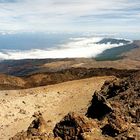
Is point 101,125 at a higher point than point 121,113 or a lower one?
lower

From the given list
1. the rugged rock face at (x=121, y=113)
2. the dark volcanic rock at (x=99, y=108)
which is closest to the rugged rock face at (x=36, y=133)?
the rugged rock face at (x=121, y=113)

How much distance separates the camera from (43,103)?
33.5 metres

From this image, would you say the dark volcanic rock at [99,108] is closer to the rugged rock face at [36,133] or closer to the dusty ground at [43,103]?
the rugged rock face at [36,133]

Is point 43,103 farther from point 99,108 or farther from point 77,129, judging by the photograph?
point 77,129

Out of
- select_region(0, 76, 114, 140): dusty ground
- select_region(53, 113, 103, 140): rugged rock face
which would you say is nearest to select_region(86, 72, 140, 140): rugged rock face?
select_region(53, 113, 103, 140): rugged rock face

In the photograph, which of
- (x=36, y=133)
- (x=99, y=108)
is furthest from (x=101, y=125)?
(x=36, y=133)

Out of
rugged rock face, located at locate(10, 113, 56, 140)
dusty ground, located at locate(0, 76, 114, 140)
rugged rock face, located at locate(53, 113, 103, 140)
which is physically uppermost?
rugged rock face, located at locate(53, 113, 103, 140)

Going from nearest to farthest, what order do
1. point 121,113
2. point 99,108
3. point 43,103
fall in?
point 121,113 → point 99,108 → point 43,103

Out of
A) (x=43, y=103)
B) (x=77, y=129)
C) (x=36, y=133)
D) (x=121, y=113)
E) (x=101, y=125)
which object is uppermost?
(x=121, y=113)

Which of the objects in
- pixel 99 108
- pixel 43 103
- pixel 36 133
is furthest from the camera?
pixel 43 103

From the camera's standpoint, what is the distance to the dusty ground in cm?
2879

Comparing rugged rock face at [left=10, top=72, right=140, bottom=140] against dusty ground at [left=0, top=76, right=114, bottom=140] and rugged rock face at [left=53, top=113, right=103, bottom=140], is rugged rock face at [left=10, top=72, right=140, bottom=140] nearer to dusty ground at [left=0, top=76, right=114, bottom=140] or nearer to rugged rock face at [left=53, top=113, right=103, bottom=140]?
rugged rock face at [left=53, top=113, right=103, bottom=140]

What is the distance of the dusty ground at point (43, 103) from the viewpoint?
94.5 ft

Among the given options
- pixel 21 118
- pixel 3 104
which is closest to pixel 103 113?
pixel 21 118
